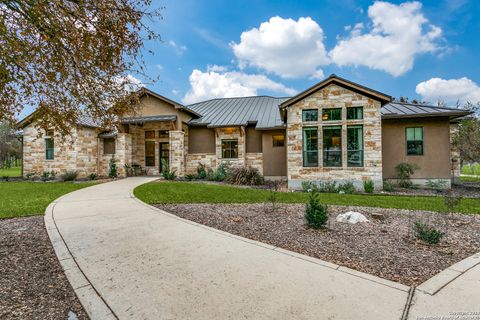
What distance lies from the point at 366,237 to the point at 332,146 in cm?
826

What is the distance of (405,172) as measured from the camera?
1223cm

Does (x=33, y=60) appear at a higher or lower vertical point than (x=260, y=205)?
higher

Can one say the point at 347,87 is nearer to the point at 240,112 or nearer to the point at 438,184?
the point at 438,184

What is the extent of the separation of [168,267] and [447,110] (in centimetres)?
1501

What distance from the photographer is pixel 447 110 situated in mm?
A: 11859

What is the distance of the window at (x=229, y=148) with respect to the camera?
16.4 metres

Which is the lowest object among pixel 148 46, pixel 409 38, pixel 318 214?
pixel 318 214

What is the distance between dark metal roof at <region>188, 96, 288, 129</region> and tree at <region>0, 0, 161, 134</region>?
37.1 ft

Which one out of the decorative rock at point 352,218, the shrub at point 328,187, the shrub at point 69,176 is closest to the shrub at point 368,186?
the shrub at point 328,187

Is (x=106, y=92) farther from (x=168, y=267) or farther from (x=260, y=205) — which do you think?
(x=260, y=205)

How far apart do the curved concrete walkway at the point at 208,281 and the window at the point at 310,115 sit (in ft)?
30.6

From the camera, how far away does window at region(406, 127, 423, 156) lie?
498 inches

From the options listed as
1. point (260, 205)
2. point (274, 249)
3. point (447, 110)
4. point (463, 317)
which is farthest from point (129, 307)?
point (447, 110)

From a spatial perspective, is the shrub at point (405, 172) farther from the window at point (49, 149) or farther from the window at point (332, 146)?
the window at point (49, 149)
